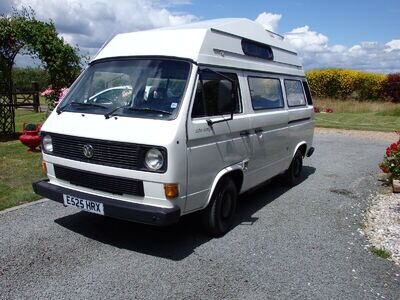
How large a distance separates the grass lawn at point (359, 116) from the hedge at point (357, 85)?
Result: 1.56m

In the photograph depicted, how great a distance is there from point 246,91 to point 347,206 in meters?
2.79

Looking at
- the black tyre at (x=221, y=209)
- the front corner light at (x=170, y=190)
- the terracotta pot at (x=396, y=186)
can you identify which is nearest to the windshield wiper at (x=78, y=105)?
the front corner light at (x=170, y=190)

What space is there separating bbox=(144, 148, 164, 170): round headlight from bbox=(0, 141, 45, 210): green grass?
116 inches

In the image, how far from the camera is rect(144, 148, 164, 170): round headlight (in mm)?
4406

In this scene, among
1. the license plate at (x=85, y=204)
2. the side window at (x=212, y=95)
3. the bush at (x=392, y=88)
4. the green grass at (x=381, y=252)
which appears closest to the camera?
the license plate at (x=85, y=204)

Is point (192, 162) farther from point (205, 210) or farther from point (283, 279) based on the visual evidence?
point (283, 279)

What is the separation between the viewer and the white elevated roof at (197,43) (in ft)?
16.8

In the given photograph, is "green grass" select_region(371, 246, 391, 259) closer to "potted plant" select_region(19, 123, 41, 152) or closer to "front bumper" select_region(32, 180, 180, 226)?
"front bumper" select_region(32, 180, 180, 226)

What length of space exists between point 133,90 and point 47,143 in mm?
1263

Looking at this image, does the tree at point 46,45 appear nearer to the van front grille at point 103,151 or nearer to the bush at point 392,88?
the van front grille at point 103,151

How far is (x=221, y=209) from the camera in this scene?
5547 millimetres

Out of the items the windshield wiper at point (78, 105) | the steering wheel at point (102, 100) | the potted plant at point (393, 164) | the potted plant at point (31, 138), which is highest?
the steering wheel at point (102, 100)

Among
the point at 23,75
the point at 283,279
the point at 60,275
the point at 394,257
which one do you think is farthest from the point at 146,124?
the point at 23,75

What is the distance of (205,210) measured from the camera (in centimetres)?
526
